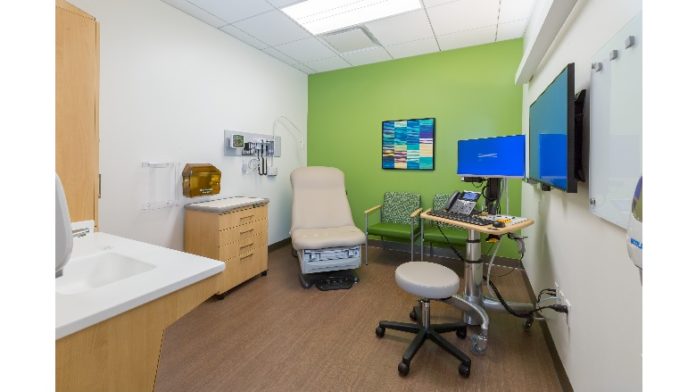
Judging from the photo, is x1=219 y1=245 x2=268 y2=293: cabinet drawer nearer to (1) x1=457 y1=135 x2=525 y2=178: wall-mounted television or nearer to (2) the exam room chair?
(2) the exam room chair

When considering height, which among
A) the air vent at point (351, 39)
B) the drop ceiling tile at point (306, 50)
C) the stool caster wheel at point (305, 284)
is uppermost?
the drop ceiling tile at point (306, 50)

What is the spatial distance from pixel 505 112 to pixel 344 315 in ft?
9.30

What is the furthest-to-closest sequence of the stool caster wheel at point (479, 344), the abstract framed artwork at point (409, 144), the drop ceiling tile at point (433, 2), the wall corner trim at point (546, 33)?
1. the abstract framed artwork at point (409, 144)
2. the drop ceiling tile at point (433, 2)
3. the stool caster wheel at point (479, 344)
4. the wall corner trim at point (546, 33)

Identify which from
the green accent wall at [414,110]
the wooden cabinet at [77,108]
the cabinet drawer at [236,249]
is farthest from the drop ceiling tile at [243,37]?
the cabinet drawer at [236,249]

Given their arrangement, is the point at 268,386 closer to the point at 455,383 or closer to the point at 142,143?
the point at 455,383

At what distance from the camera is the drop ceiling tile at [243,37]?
3166 mm

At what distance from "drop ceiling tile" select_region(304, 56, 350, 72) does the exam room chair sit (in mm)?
1561

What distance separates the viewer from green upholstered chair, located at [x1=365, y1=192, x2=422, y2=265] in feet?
11.9

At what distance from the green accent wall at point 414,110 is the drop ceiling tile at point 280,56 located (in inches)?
22.7

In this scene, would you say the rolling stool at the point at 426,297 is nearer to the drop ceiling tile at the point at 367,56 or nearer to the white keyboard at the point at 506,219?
the white keyboard at the point at 506,219

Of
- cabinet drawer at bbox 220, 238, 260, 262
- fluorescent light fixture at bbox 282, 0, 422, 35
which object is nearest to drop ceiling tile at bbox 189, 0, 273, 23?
fluorescent light fixture at bbox 282, 0, 422, 35

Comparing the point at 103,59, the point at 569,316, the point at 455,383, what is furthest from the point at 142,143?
the point at 569,316

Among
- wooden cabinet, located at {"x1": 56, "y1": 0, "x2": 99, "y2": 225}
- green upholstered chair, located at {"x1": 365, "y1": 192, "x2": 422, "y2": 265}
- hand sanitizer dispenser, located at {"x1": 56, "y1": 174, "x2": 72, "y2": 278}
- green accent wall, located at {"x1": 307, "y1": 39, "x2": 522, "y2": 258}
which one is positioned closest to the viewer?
hand sanitizer dispenser, located at {"x1": 56, "y1": 174, "x2": 72, "y2": 278}
